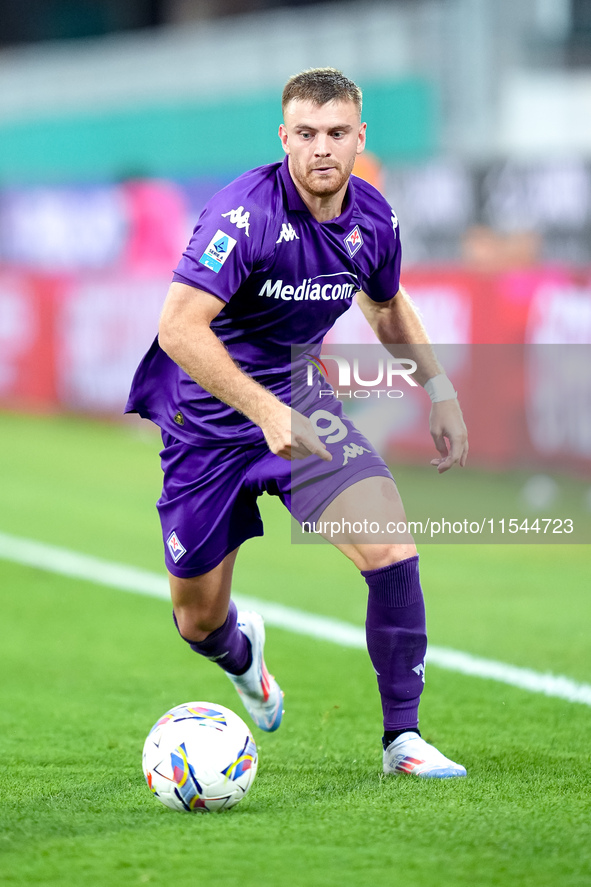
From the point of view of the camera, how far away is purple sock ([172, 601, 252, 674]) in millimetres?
4723

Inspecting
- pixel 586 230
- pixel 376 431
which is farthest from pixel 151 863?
pixel 586 230

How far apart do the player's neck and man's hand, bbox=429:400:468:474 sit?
29.6 inches

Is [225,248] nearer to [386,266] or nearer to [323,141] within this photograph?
[323,141]

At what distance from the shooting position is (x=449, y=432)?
447 cm

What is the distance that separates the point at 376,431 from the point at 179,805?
748 cm

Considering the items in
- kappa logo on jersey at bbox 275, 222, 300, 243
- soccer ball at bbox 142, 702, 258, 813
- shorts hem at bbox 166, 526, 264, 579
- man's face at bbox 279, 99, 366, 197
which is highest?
man's face at bbox 279, 99, 366, 197

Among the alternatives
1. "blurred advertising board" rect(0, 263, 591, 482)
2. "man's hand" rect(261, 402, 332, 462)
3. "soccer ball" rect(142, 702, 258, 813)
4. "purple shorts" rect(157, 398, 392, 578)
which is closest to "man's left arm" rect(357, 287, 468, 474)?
"purple shorts" rect(157, 398, 392, 578)

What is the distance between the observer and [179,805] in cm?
366

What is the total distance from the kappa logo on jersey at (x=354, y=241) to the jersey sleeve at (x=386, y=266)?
0.10 m

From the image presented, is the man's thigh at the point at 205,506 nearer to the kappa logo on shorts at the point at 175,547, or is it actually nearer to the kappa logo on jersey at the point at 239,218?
the kappa logo on shorts at the point at 175,547

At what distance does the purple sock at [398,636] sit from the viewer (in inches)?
159

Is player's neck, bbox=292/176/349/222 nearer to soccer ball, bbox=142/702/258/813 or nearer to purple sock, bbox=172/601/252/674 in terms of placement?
purple sock, bbox=172/601/252/674

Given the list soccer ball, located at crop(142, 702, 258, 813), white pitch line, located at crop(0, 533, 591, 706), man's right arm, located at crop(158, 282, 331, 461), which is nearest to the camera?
soccer ball, located at crop(142, 702, 258, 813)

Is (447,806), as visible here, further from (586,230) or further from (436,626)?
(586,230)
